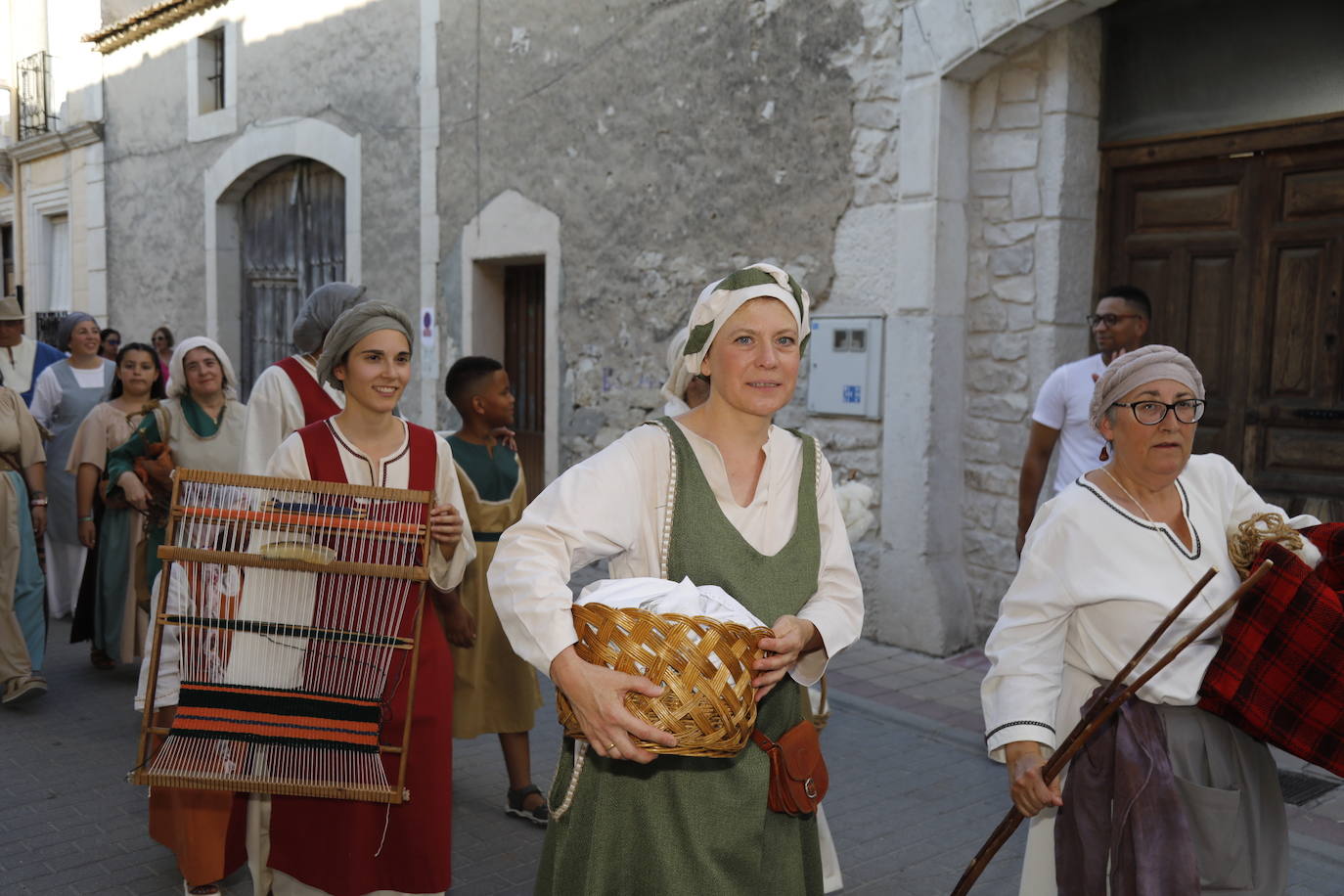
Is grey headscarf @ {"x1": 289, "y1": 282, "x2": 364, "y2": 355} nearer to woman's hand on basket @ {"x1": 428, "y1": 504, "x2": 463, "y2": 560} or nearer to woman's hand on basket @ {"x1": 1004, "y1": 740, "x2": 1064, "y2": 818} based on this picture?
woman's hand on basket @ {"x1": 428, "y1": 504, "x2": 463, "y2": 560}

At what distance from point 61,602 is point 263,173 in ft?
22.0

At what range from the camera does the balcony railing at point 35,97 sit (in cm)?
1688

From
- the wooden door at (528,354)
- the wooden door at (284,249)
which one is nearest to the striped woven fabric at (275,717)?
the wooden door at (528,354)

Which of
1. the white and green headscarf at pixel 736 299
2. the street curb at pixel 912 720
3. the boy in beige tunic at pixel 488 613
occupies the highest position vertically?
the white and green headscarf at pixel 736 299

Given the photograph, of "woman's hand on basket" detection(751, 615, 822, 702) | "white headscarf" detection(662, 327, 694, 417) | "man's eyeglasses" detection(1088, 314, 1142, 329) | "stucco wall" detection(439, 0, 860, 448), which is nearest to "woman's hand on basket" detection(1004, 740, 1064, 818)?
"woman's hand on basket" detection(751, 615, 822, 702)

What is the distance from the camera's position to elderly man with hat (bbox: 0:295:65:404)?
6.96 metres

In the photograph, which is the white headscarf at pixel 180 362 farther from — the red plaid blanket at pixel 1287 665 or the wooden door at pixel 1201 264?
the wooden door at pixel 1201 264

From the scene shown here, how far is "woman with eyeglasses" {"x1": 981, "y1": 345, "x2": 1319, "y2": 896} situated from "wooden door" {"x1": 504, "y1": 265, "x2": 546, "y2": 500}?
25.1ft

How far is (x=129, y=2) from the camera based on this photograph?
1666 cm

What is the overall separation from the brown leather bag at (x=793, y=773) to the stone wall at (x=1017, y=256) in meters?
4.45

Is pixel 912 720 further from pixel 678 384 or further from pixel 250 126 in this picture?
pixel 250 126

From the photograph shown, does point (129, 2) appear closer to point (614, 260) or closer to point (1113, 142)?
point (614, 260)

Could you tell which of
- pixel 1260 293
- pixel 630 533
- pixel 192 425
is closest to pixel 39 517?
pixel 192 425

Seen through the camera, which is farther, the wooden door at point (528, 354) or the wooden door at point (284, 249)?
the wooden door at point (284, 249)
